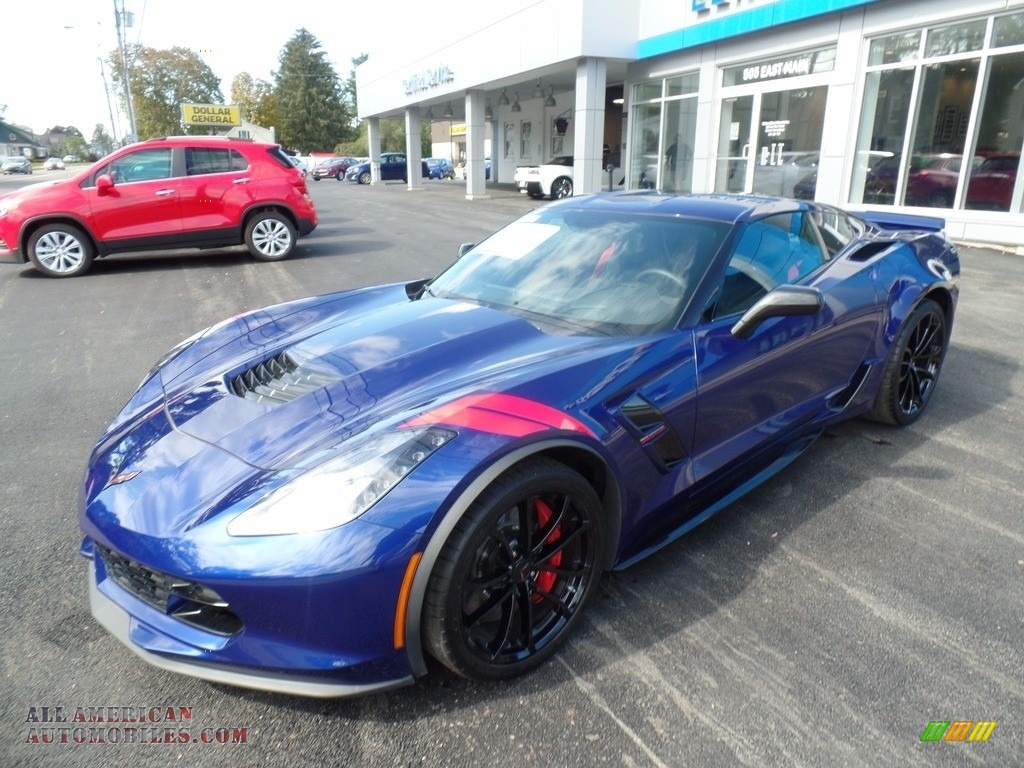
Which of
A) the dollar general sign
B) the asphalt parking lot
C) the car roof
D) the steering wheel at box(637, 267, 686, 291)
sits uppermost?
the dollar general sign

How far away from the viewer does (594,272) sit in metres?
3.04

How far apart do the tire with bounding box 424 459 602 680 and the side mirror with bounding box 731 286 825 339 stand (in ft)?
3.33

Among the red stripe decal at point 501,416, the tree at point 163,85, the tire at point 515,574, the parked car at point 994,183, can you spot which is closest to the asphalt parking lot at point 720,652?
the tire at point 515,574

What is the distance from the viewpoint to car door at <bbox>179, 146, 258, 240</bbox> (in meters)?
9.41

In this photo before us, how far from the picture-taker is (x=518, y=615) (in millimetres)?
2160

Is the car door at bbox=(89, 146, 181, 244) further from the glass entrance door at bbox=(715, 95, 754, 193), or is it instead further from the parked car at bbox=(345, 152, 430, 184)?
the parked car at bbox=(345, 152, 430, 184)

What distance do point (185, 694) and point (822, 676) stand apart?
1.95 meters

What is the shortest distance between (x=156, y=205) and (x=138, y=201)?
21 cm

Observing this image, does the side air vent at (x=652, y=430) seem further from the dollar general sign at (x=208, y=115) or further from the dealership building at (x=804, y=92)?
the dollar general sign at (x=208, y=115)

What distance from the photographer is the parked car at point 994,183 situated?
1030 cm

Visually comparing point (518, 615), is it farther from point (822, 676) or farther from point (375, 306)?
point (375, 306)

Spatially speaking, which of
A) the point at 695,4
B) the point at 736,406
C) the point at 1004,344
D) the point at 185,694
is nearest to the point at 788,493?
the point at 736,406

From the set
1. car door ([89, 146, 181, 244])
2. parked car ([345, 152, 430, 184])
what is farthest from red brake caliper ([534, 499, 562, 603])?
parked car ([345, 152, 430, 184])

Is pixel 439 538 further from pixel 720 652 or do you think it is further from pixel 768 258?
pixel 768 258
